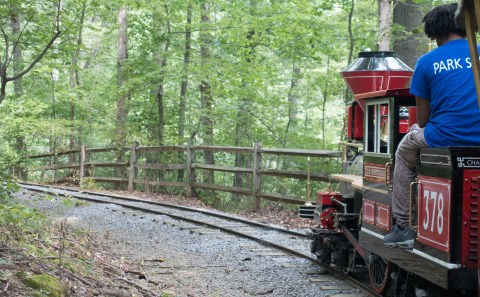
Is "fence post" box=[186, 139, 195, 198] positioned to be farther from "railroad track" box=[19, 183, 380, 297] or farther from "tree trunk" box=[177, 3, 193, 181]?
"tree trunk" box=[177, 3, 193, 181]

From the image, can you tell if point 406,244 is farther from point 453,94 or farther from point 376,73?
point 376,73

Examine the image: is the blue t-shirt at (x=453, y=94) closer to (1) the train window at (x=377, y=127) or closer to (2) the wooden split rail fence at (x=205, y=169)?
(1) the train window at (x=377, y=127)

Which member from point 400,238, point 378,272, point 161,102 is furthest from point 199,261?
point 161,102

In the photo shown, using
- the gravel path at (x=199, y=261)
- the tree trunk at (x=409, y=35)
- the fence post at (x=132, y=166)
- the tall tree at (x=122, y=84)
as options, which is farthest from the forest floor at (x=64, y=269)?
the tall tree at (x=122, y=84)

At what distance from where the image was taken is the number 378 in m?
4.26

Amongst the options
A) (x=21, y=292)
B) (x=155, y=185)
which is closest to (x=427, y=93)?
(x=21, y=292)

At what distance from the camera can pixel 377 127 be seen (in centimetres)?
608

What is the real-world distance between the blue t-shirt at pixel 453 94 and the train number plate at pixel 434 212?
1.15ft

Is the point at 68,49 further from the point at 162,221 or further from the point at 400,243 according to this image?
the point at 400,243

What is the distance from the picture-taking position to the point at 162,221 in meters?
11.6

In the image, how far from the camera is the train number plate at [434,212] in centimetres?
418

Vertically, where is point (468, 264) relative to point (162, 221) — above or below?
above

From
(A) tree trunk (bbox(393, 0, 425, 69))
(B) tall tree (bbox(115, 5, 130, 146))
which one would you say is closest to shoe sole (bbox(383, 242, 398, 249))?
(A) tree trunk (bbox(393, 0, 425, 69))

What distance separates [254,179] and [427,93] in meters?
8.94
